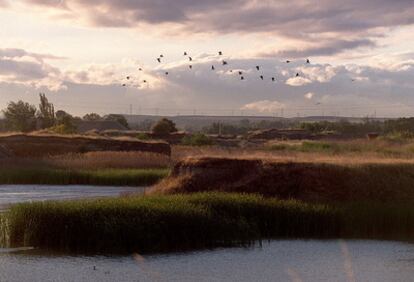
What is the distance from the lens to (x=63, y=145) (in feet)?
238

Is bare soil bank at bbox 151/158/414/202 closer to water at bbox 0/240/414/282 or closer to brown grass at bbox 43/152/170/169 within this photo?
water at bbox 0/240/414/282

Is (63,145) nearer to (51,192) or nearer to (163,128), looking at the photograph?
(51,192)

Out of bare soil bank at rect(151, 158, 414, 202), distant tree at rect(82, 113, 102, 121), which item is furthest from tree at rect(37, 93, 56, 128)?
bare soil bank at rect(151, 158, 414, 202)

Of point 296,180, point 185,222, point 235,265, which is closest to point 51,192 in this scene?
point 296,180

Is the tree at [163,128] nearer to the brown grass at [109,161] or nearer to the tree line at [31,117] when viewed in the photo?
the tree line at [31,117]

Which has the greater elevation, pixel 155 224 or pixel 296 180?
pixel 296 180

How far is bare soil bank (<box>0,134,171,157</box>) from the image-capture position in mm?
71562

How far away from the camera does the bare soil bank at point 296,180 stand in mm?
32812

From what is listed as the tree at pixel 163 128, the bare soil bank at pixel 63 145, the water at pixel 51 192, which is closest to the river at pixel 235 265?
the water at pixel 51 192

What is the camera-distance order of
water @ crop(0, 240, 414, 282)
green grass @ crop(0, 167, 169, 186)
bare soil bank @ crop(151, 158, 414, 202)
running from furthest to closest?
green grass @ crop(0, 167, 169, 186)
bare soil bank @ crop(151, 158, 414, 202)
water @ crop(0, 240, 414, 282)

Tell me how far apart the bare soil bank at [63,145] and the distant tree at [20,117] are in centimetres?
4876

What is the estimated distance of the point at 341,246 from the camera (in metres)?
25.8

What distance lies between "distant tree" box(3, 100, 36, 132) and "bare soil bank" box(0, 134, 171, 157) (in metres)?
48.8

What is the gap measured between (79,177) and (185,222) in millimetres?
28077
